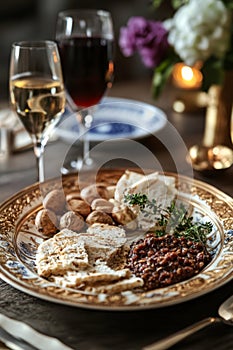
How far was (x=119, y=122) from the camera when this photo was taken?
1727 millimetres

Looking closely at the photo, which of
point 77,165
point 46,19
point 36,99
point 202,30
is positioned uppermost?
point 202,30

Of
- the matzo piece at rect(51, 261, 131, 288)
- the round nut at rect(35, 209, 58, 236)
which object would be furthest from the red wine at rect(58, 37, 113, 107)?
the matzo piece at rect(51, 261, 131, 288)

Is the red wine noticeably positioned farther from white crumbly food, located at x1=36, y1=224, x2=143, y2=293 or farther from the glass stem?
white crumbly food, located at x1=36, y1=224, x2=143, y2=293

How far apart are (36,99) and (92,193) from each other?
0.24m

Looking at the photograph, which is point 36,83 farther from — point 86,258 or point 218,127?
point 218,127

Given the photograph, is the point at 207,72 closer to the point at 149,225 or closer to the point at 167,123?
the point at 167,123

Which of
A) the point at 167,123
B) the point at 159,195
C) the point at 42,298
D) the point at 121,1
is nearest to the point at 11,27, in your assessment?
the point at 121,1

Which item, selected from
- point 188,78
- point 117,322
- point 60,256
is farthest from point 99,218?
point 188,78

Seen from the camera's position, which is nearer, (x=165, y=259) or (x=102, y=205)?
(x=165, y=259)

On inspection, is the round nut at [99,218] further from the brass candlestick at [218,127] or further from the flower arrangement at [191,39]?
the flower arrangement at [191,39]

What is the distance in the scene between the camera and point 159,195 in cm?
120

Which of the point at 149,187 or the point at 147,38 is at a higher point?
the point at 147,38

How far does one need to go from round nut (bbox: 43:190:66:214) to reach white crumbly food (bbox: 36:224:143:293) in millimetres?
116

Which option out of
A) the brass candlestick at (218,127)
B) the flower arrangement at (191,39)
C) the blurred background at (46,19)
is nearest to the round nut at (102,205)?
the brass candlestick at (218,127)
